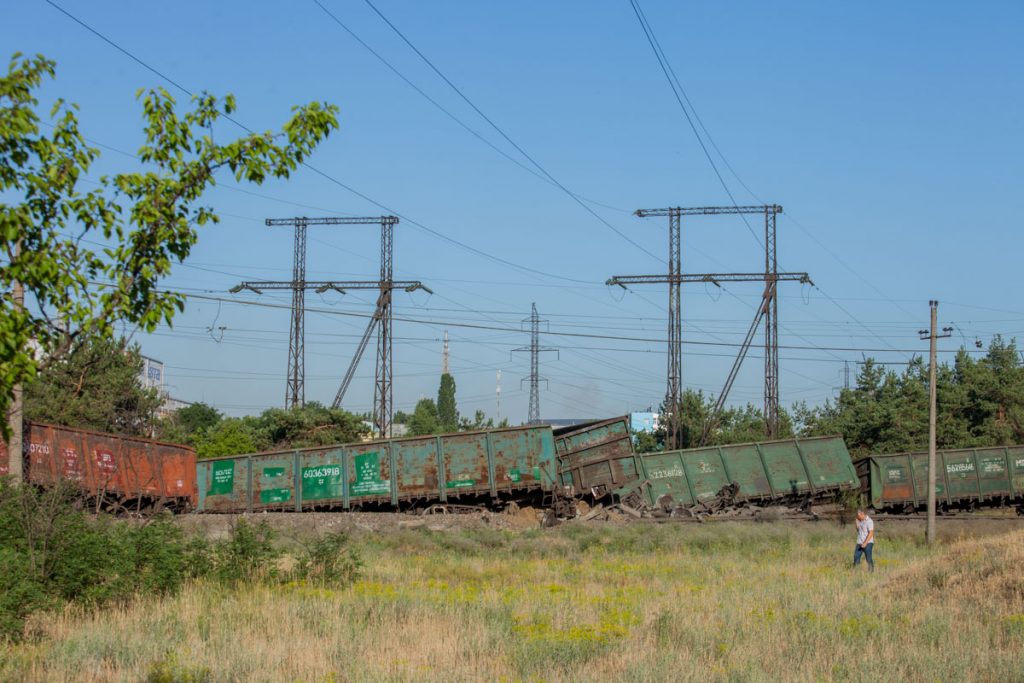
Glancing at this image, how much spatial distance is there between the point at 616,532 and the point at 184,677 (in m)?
17.1

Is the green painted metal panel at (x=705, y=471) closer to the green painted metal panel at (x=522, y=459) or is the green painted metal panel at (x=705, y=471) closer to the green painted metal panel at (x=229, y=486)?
the green painted metal panel at (x=522, y=459)

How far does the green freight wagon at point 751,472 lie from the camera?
30141mm

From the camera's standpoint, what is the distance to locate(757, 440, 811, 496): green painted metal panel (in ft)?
102

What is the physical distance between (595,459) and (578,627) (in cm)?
1813

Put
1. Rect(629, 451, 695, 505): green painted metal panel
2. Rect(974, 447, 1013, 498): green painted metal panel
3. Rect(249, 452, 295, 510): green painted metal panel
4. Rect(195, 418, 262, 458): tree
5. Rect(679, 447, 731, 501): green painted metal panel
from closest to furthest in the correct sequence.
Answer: Rect(249, 452, 295, 510): green painted metal panel < Rect(629, 451, 695, 505): green painted metal panel < Rect(679, 447, 731, 501): green painted metal panel < Rect(974, 447, 1013, 498): green painted metal panel < Rect(195, 418, 262, 458): tree

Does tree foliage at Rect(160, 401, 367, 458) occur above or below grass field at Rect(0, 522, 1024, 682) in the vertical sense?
above

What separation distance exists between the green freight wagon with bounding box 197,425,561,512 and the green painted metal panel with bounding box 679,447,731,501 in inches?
198

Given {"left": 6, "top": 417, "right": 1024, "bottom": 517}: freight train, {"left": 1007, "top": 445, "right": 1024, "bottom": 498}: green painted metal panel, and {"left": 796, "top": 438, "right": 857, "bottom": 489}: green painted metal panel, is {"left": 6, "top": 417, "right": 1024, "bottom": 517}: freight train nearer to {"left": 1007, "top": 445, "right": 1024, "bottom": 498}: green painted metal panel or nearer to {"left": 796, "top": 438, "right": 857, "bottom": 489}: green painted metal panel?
{"left": 796, "top": 438, "right": 857, "bottom": 489}: green painted metal panel

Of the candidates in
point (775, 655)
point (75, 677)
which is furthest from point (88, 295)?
point (775, 655)

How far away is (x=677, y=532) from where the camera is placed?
24.2 m

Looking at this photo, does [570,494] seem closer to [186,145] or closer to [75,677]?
[75,677]

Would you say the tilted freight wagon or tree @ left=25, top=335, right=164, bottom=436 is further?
tree @ left=25, top=335, right=164, bottom=436

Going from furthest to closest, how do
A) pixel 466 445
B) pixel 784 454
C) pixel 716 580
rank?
pixel 784 454, pixel 466 445, pixel 716 580

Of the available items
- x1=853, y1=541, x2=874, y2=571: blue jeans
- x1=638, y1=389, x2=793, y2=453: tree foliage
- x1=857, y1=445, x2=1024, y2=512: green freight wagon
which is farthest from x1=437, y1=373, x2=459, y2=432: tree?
x1=853, y1=541, x2=874, y2=571: blue jeans
